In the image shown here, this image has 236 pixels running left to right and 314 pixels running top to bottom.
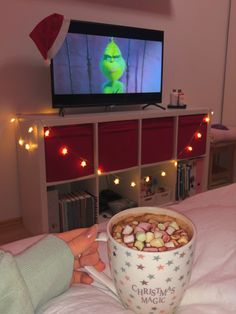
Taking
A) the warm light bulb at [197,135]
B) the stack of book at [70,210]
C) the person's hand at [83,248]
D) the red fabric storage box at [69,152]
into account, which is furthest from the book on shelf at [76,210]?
the person's hand at [83,248]

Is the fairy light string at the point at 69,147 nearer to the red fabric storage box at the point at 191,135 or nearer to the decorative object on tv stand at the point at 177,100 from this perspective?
the red fabric storage box at the point at 191,135

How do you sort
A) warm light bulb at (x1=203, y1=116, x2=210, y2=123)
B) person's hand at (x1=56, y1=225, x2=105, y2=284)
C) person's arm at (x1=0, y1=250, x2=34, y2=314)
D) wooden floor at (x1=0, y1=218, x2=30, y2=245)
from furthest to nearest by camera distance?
1. warm light bulb at (x1=203, y1=116, x2=210, y2=123)
2. wooden floor at (x1=0, y1=218, x2=30, y2=245)
3. person's hand at (x1=56, y1=225, x2=105, y2=284)
4. person's arm at (x1=0, y1=250, x2=34, y2=314)

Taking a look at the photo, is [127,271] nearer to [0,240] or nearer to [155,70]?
[0,240]

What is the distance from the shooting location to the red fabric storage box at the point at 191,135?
7.75 feet

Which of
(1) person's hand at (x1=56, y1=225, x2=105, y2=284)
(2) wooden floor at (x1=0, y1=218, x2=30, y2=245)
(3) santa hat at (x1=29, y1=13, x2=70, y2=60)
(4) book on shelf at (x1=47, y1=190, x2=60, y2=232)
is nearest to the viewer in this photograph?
(1) person's hand at (x1=56, y1=225, x2=105, y2=284)

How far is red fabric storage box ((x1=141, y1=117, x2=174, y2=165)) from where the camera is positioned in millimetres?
2166

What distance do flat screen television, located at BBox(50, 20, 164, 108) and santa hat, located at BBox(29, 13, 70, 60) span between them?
0.10 metres

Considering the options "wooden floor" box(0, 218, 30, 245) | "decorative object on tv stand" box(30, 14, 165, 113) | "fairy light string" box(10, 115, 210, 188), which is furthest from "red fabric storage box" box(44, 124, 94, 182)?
"wooden floor" box(0, 218, 30, 245)

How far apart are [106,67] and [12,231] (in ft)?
4.19

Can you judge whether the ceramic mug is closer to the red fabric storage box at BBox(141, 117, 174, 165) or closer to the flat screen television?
the flat screen television

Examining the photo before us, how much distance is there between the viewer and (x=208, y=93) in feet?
9.96

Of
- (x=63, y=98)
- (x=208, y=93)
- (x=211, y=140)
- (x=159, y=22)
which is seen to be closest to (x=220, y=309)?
(x=63, y=98)

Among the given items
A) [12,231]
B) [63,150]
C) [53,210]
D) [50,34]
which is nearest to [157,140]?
[63,150]

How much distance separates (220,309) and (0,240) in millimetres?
1736
